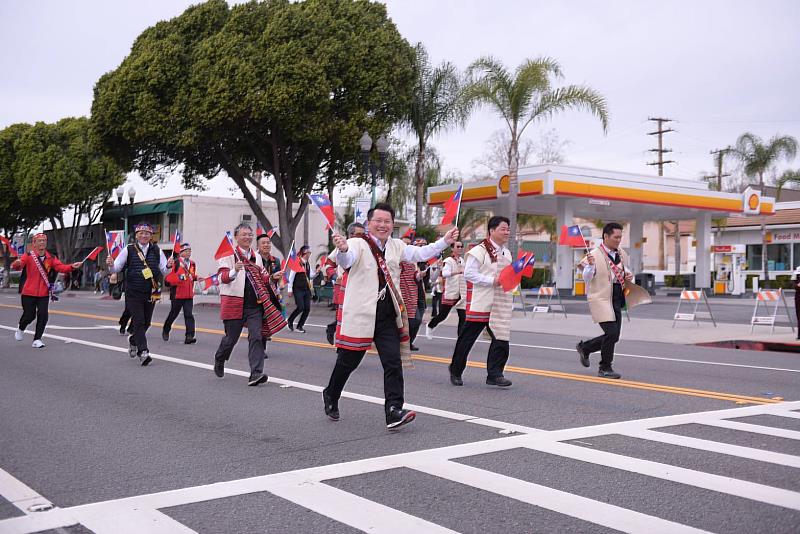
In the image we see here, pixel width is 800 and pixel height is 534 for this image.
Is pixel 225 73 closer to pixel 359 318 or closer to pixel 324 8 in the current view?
pixel 324 8

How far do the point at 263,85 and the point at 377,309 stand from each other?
67.9 ft

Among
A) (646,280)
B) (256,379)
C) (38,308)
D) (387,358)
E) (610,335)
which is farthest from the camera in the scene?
(646,280)

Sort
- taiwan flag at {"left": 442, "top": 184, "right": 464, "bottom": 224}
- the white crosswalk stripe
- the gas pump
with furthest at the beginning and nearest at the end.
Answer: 1. the gas pump
2. taiwan flag at {"left": 442, "top": 184, "right": 464, "bottom": 224}
3. the white crosswalk stripe

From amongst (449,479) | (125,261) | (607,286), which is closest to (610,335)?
(607,286)

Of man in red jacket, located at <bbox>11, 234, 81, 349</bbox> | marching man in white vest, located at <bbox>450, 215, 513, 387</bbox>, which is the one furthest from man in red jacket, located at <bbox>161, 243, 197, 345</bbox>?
marching man in white vest, located at <bbox>450, 215, 513, 387</bbox>

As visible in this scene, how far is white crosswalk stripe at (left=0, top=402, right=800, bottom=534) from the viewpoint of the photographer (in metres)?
4.35

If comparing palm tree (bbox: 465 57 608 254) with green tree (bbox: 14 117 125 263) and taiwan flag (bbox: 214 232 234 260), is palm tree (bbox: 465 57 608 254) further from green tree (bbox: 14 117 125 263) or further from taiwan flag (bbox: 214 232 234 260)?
green tree (bbox: 14 117 125 263)

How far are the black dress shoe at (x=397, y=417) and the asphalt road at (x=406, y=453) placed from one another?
101 mm

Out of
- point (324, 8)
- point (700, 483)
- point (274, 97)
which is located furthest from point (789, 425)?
point (324, 8)

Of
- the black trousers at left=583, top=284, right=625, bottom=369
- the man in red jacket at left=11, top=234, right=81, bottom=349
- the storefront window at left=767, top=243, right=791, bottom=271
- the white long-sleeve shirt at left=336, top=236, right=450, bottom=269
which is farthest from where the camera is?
the storefront window at left=767, top=243, right=791, bottom=271

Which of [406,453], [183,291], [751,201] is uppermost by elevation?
[751,201]

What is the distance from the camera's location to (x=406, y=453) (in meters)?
5.93

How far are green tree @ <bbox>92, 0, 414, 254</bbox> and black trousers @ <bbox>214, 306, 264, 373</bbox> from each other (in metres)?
17.0

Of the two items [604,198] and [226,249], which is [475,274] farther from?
[604,198]
